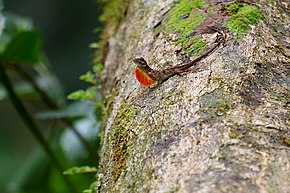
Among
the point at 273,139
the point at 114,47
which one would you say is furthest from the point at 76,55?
the point at 273,139

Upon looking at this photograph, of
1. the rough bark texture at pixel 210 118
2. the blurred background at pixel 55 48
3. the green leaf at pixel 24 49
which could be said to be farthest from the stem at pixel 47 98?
the rough bark texture at pixel 210 118

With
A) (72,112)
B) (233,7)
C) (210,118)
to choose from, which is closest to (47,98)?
(72,112)

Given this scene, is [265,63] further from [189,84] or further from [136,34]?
[136,34]

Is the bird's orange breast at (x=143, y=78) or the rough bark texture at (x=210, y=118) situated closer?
the rough bark texture at (x=210, y=118)

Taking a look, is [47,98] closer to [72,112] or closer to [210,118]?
[72,112]

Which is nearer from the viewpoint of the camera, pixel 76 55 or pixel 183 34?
pixel 183 34

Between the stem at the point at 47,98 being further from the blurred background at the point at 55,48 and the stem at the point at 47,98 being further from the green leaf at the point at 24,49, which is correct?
the blurred background at the point at 55,48

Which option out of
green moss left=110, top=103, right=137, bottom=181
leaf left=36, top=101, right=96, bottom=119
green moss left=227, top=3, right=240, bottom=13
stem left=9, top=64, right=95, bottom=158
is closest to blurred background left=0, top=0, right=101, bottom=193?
stem left=9, top=64, right=95, bottom=158
